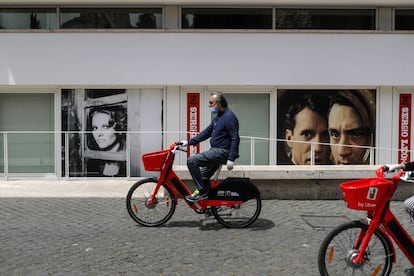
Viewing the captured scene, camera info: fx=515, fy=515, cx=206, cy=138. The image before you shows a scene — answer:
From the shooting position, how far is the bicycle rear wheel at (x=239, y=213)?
22.7 ft

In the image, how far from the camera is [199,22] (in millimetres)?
13305

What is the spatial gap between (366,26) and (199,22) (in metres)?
4.40

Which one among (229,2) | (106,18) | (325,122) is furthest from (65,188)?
(325,122)

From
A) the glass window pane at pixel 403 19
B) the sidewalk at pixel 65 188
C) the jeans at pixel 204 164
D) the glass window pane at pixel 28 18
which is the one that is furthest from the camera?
the glass window pane at pixel 403 19

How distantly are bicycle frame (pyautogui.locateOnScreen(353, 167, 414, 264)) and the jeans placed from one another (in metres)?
2.85

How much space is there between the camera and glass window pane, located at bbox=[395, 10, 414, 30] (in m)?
13.6

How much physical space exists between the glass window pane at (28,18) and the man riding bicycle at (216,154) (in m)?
7.90

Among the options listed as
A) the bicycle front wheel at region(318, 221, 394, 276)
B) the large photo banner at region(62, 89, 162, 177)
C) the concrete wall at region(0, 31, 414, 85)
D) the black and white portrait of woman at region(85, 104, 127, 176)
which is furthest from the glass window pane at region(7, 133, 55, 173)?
the bicycle front wheel at region(318, 221, 394, 276)

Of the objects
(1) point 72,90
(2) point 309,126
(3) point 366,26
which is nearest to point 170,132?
(1) point 72,90

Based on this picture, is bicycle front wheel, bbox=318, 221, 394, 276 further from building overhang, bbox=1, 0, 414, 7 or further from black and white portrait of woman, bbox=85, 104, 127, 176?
building overhang, bbox=1, 0, 414, 7

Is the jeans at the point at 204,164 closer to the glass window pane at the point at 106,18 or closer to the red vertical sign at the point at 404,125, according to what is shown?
the glass window pane at the point at 106,18

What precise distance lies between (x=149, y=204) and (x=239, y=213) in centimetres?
122

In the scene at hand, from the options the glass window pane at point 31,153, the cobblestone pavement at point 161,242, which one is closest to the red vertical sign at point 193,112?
the glass window pane at point 31,153

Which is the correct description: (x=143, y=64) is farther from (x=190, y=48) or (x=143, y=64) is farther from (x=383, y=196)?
(x=383, y=196)
